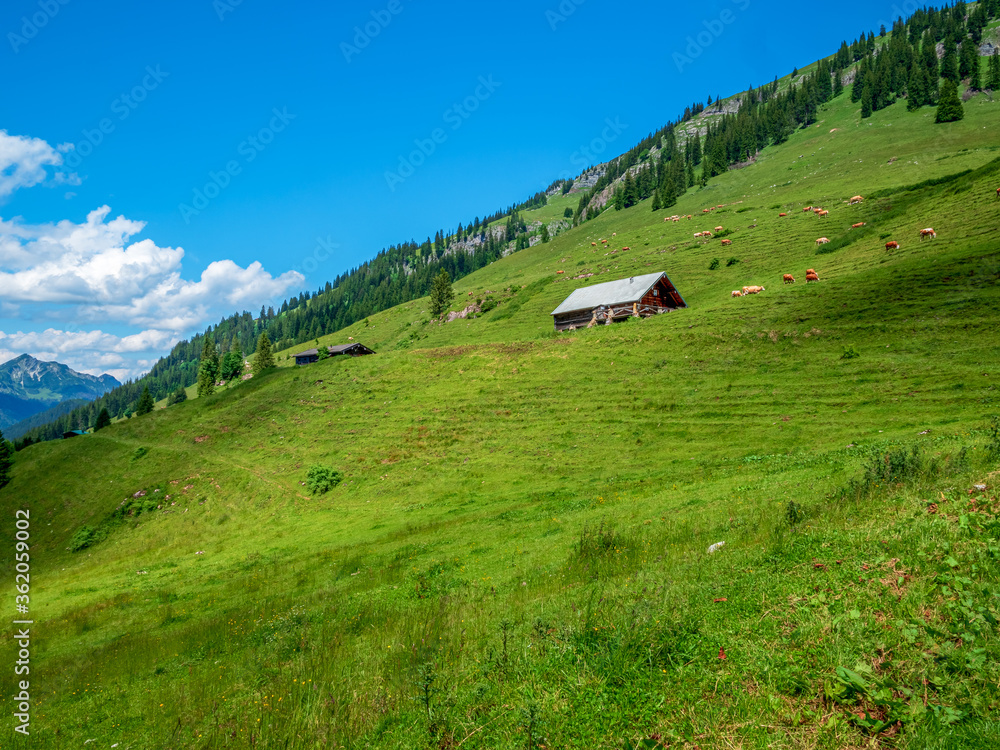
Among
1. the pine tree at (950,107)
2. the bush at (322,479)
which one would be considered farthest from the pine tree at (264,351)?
the pine tree at (950,107)

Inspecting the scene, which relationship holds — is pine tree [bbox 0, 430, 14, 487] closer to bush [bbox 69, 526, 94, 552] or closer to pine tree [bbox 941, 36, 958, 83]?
bush [bbox 69, 526, 94, 552]

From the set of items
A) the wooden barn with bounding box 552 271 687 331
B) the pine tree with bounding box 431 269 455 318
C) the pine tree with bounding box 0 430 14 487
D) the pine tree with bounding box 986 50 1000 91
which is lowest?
the pine tree with bounding box 0 430 14 487

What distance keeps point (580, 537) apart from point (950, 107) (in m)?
159

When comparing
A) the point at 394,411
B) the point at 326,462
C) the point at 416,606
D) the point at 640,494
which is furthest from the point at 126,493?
the point at 640,494

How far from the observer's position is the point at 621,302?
2499 inches

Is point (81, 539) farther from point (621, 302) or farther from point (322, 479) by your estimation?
point (621, 302)

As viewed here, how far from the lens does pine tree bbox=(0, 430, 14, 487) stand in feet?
148

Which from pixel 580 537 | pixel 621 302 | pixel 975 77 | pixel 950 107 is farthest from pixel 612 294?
pixel 975 77

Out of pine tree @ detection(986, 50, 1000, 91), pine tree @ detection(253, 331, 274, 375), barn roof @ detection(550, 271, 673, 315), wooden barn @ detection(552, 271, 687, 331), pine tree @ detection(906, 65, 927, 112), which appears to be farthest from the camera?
pine tree @ detection(906, 65, 927, 112)

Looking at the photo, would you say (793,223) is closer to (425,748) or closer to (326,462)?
(326,462)

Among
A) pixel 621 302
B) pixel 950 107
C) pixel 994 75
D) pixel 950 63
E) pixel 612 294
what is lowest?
pixel 621 302

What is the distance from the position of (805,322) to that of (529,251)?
420ft

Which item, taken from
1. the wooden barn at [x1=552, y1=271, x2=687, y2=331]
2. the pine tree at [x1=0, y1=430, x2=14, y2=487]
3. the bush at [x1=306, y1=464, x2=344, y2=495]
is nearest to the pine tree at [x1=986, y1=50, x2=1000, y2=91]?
the wooden barn at [x1=552, y1=271, x2=687, y2=331]

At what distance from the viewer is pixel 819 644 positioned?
6.41 metres
